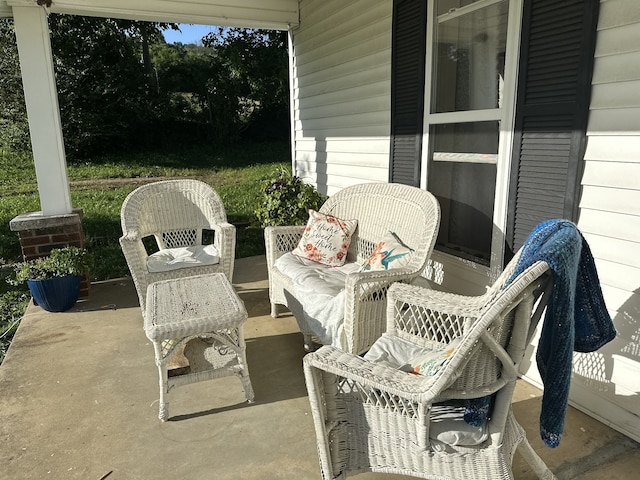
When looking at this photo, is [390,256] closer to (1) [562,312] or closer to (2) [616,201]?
(2) [616,201]

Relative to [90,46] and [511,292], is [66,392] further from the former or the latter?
[90,46]

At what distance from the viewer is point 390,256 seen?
8.39 feet

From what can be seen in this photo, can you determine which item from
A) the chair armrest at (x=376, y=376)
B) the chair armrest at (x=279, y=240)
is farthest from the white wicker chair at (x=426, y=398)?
the chair armrest at (x=279, y=240)

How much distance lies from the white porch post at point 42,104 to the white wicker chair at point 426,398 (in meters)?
3.34

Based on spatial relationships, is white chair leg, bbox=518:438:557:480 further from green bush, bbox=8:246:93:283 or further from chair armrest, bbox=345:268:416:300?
green bush, bbox=8:246:93:283

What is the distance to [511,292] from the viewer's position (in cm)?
124

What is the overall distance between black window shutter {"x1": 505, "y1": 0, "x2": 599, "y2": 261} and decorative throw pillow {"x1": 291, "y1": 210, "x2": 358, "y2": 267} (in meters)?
1.14

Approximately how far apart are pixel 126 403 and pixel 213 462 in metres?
0.73

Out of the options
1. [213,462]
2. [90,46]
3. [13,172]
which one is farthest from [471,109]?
[90,46]

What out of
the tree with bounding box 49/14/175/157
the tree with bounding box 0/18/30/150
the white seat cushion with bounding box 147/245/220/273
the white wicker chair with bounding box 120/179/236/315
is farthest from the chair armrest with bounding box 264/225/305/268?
the tree with bounding box 0/18/30/150

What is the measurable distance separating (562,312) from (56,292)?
3.51 meters

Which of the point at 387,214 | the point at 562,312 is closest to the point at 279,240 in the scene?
the point at 387,214

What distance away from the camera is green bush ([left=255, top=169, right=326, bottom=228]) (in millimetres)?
3859

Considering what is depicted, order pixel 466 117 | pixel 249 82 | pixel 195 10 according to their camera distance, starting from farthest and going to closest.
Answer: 1. pixel 249 82
2. pixel 195 10
3. pixel 466 117
